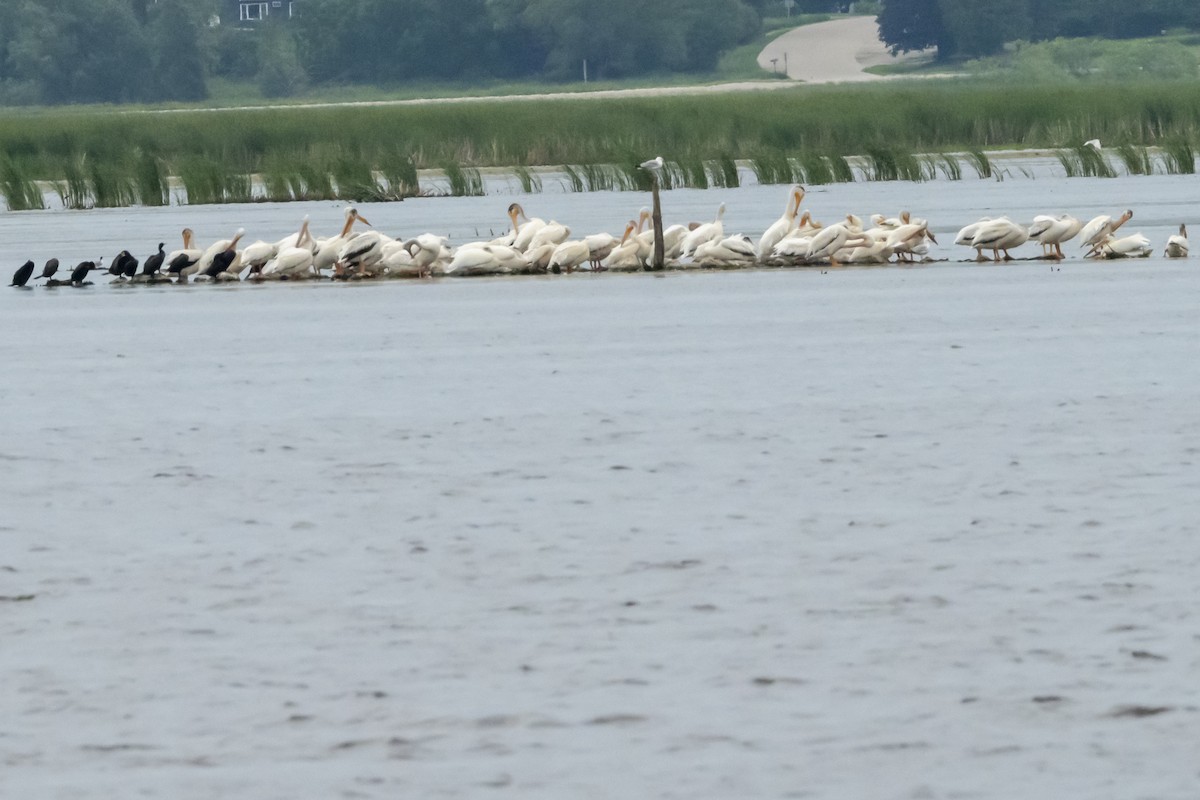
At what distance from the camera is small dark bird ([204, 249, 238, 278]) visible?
28.7 m

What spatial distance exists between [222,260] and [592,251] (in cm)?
424

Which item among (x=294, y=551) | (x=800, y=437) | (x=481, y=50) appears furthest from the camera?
(x=481, y=50)

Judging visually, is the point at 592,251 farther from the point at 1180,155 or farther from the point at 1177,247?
the point at 1180,155

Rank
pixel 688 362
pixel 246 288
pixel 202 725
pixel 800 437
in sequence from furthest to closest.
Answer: pixel 246 288
pixel 688 362
pixel 800 437
pixel 202 725

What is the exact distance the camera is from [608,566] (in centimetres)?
1028

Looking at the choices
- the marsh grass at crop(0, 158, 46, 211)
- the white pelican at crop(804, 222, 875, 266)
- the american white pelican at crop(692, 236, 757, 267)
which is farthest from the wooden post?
the marsh grass at crop(0, 158, 46, 211)

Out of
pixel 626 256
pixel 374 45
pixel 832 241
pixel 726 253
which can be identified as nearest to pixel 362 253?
pixel 626 256

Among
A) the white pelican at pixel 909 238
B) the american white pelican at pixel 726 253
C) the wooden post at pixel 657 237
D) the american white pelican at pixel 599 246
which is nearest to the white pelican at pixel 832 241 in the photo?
the white pelican at pixel 909 238

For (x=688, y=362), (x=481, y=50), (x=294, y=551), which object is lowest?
Result: (x=481, y=50)

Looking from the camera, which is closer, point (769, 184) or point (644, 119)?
point (769, 184)

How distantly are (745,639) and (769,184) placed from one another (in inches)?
1537

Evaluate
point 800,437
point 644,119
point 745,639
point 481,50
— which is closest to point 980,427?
point 800,437

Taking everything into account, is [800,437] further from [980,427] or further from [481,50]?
[481,50]

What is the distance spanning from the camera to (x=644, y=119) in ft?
178
